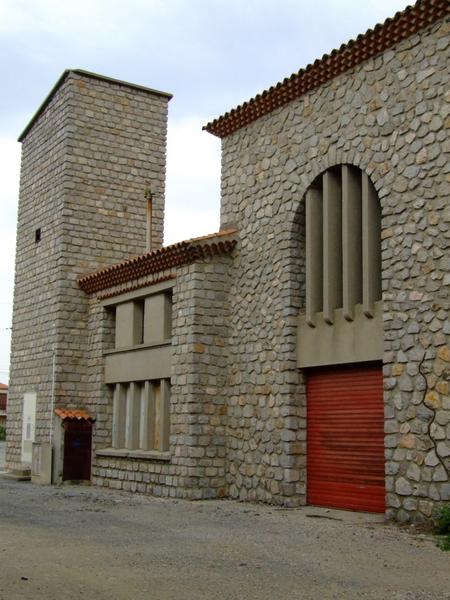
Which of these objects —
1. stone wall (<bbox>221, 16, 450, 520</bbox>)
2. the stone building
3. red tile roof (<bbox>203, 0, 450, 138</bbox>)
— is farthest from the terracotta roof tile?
red tile roof (<bbox>203, 0, 450, 138</bbox>)

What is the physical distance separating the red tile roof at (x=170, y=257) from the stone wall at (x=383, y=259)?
400mm

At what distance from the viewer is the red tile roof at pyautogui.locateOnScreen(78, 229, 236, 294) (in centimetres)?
1573

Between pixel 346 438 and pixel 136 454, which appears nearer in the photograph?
pixel 346 438

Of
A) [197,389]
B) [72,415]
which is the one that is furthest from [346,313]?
[72,415]

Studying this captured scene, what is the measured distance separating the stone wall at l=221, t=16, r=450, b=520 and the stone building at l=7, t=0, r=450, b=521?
34 mm

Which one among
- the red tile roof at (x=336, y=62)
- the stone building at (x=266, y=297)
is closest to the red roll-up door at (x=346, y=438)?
the stone building at (x=266, y=297)

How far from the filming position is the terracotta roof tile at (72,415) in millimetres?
19125

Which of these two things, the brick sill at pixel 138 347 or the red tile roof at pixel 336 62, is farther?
the brick sill at pixel 138 347

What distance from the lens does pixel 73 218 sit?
20406mm

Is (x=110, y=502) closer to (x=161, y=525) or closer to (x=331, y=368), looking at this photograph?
(x=161, y=525)

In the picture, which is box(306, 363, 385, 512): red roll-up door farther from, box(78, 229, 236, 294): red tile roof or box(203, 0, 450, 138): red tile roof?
box(203, 0, 450, 138): red tile roof

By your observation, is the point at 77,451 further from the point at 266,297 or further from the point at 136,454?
the point at 266,297

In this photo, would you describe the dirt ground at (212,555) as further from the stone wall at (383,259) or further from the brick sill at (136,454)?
the brick sill at (136,454)

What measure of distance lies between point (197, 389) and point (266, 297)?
7.22 feet
